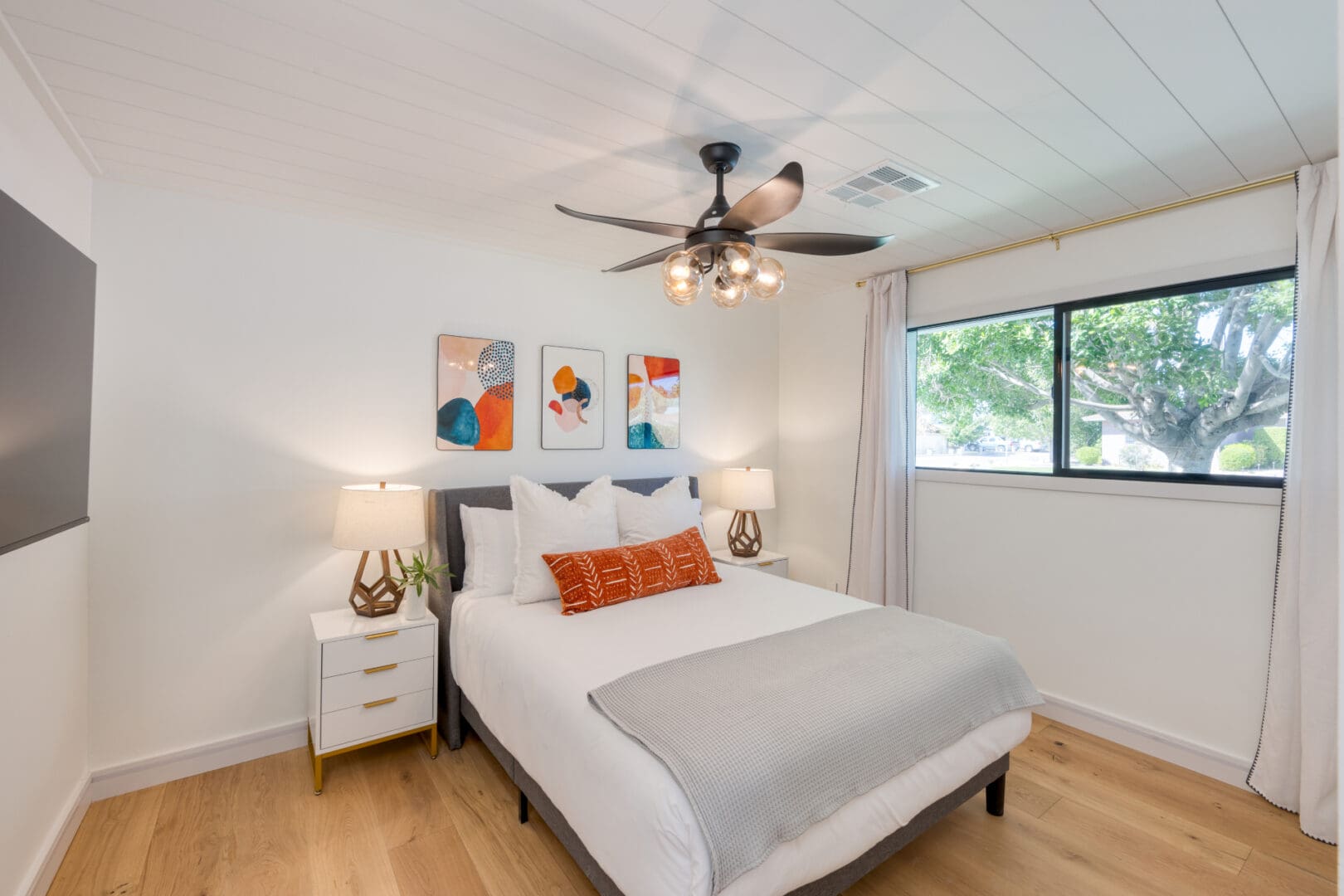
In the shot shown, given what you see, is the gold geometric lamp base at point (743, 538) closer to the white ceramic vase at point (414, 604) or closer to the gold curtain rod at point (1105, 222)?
the gold curtain rod at point (1105, 222)

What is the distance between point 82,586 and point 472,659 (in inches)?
58.4

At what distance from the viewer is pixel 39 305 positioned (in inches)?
64.5

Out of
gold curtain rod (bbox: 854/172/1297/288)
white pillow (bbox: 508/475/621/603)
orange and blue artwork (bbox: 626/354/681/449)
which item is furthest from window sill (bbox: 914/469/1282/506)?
white pillow (bbox: 508/475/621/603)

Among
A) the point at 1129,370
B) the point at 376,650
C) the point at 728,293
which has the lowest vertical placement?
the point at 376,650

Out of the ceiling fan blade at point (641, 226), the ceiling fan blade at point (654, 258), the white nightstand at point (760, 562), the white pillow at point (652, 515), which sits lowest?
the white nightstand at point (760, 562)

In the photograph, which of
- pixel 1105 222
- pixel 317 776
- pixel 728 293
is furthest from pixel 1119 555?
pixel 317 776

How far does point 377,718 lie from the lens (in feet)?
8.19

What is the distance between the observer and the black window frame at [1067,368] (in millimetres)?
2465

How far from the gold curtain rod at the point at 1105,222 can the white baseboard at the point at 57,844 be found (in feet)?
14.9

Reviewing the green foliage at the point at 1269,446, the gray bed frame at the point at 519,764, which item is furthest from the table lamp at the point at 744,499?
the green foliage at the point at 1269,446

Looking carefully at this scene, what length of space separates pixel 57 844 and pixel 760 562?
3.27 meters

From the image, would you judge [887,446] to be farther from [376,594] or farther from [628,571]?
[376,594]

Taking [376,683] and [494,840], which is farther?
[376,683]

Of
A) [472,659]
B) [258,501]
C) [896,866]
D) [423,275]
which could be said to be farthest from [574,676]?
[423,275]
